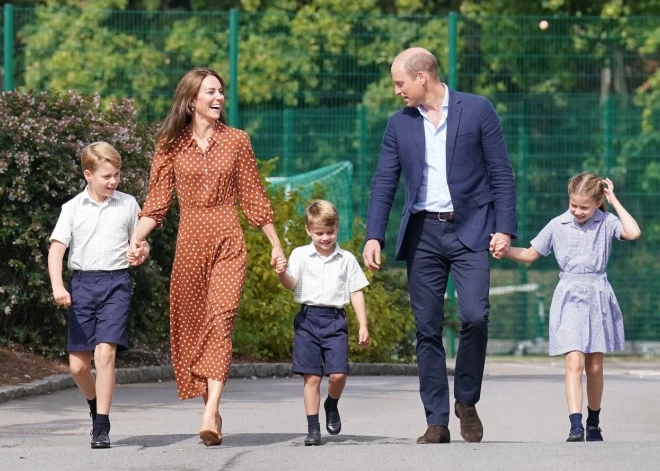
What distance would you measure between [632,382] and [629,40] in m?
5.36

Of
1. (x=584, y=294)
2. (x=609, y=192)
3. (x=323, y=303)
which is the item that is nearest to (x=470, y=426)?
(x=323, y=303)

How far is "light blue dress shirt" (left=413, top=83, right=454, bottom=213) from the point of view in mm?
8164

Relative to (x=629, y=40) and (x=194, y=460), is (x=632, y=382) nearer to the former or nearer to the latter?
(x=629, y=40)

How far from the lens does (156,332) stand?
13.5 m

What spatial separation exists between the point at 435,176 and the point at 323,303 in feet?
→ 3.12

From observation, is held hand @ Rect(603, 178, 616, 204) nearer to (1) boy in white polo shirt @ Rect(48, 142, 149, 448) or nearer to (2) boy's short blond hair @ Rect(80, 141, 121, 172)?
(1) boy in white polo shirt @ Rect(48, 142, 149, 448)

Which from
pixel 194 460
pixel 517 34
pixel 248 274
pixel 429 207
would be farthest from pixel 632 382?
pixel 194 460

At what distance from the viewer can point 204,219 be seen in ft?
27.1

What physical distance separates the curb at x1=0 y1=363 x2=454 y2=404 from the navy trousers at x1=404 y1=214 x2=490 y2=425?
138 inches

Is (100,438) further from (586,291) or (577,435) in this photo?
(586,291)

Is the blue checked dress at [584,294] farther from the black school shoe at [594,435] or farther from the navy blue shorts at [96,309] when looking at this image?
the navy blue shorts at [96,309]

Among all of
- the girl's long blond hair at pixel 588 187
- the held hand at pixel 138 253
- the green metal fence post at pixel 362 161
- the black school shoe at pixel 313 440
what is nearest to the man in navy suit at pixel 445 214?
the black school shoe at pixel 313 440

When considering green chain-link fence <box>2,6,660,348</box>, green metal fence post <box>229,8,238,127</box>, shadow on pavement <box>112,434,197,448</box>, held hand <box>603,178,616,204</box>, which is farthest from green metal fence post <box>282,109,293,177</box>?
shadow on pavement <box>112,434,197,448</box>

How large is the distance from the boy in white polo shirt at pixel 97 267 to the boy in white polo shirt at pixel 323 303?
855 millimetres
